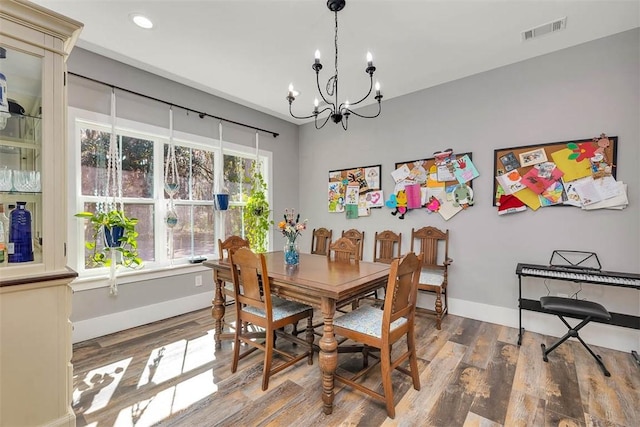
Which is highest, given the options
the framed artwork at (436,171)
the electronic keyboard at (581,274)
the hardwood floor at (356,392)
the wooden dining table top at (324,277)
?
the framed artwork at (436,171)

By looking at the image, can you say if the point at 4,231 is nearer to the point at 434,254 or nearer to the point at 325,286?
the point at 325,286

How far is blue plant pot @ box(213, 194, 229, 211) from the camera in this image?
3795mm

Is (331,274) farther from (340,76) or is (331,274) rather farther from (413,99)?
(413,99)

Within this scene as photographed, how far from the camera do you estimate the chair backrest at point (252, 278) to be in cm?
197

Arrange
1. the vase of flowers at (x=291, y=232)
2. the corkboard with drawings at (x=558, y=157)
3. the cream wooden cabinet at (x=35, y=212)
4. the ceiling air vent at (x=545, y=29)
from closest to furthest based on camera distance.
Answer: the cream wooden cabinet at (x=35, y=212), the ceiling air vent at (x=545, y=29), the vase of flowers at (x=291, y=232), the corkboard with drawings at (x=558, y=157)

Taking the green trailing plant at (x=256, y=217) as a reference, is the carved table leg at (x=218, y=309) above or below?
below

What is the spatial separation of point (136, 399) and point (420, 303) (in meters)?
3.09

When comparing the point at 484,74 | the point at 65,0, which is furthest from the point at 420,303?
the point at 65,0

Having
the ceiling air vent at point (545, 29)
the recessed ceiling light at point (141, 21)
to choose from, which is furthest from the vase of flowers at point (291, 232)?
the ceiling air vent at point (545, 29)

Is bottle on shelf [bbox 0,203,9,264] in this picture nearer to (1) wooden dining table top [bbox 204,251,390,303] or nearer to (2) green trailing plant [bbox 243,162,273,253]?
(1) wooden dining table top [bbox 204,251,390,303]

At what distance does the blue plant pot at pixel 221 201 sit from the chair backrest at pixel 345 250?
5.66 ft

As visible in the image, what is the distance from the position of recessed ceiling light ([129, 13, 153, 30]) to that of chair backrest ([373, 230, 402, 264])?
329cm

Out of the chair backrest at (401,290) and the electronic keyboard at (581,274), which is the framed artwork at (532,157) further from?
the chair backrest at (401,290)

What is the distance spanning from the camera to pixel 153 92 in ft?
10.8
